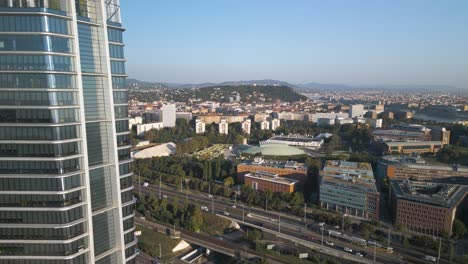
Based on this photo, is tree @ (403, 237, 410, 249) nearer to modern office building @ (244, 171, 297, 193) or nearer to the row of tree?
modern office building @ (244, 171, 297, 193)

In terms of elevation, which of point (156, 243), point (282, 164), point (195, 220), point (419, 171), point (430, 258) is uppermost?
point (282, 164)

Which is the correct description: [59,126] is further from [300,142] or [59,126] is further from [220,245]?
[300,142]

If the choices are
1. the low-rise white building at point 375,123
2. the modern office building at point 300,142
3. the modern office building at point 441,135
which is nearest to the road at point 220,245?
the modern office building at point 300,142

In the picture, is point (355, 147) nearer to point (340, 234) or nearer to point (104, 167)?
point (340, 234)

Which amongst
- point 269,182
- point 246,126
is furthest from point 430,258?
point 246,126

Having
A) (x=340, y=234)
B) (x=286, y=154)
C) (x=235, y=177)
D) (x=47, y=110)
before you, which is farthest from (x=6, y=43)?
(x=286, y=154)

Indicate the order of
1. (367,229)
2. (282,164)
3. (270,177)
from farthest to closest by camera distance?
1. (282,164)
2. (270,177)
3. (367,229)

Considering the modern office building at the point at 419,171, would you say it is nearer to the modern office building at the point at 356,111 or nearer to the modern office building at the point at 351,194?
the modern office building at the point at 351,194
